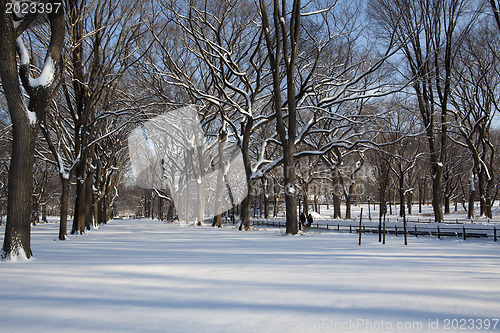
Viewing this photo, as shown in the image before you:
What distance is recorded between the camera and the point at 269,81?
28.5m

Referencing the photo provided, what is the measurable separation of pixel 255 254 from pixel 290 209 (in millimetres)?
8754

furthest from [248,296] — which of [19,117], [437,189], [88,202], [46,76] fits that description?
[437,189]

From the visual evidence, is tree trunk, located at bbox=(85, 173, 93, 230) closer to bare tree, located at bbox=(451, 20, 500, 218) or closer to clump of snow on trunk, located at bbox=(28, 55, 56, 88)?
clump of snow on trunk, located at bbox=(28, 55, 56, 88)

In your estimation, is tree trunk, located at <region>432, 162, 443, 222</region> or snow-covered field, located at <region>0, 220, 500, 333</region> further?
tree trunk, located at <region>432, 162, 443, 222</region>

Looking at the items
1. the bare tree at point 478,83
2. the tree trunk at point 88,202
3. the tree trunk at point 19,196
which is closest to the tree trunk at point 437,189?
the bare tree at point 478,83

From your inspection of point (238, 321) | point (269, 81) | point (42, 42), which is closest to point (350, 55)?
point (269, 81)

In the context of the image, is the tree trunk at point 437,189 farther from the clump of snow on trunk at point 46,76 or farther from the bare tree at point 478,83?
the clump of snow on trunk at point 46,76

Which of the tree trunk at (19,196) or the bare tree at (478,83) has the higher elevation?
the bare tree at (478,83)

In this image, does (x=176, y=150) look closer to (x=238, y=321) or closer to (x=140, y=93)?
(x=140, y=93)

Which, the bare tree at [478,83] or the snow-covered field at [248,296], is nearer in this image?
the snow-covered field at [248,296]

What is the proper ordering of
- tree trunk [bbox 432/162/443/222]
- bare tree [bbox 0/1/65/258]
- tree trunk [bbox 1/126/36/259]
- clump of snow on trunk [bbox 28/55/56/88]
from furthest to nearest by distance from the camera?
tree trunk [bbox 432/162/443/222], clump of snow on trunk [bbox 28/55/56/88], tree trunk [bbox 1/126/36/259], bare tree [bbox 0/1/65/258]

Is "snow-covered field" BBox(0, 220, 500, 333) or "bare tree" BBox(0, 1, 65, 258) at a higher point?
"bare tree" BBox(0, 1, 65, 258)

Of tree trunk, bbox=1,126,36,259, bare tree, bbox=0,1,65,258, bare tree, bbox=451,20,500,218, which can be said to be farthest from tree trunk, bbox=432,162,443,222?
tree trunk, bbox=1,126,36,259

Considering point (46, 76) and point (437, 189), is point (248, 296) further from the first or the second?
point (437, 189)
